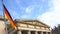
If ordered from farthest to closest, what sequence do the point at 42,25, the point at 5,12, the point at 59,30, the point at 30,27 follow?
the point at 59,30, the point at 42,25, the point at 30,27, the point at 5,12

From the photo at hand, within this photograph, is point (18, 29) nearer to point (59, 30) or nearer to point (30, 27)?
point (30, 27)

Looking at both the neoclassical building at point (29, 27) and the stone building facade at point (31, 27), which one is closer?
the neoclassical building at point (29, 27)

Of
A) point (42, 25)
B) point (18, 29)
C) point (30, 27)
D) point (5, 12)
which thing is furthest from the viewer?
point (42, 25)

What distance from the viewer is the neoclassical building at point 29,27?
47688 mm

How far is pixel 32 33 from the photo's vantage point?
178 feet

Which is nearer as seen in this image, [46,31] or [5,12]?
[5,12]

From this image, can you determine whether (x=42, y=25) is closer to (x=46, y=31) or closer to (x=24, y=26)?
(x=46, y=31)

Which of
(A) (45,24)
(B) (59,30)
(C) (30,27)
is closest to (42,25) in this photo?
(A) (45,24)

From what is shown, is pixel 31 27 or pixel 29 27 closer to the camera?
pixel 29 27

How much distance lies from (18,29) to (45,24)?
10710 mm

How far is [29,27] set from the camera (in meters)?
51.2

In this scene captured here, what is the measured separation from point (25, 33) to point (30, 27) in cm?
269

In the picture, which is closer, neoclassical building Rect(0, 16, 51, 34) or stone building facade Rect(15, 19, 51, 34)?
neoclassical building Rect(0, 16, 51, 34)

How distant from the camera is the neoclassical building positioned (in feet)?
156
